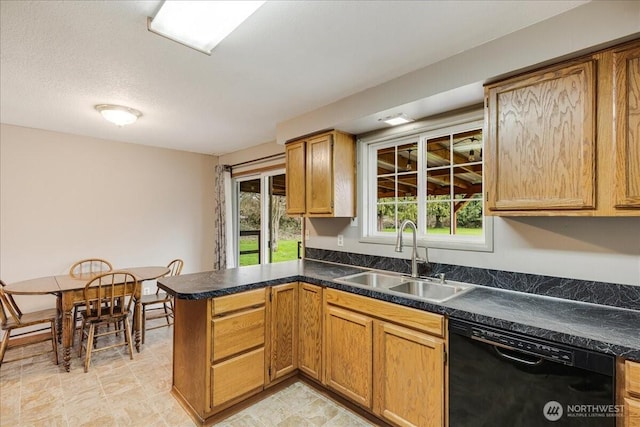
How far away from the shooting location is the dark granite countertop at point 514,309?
1.26m

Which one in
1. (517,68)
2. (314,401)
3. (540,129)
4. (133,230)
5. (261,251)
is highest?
(517,68)

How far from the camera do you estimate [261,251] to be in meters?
4.58

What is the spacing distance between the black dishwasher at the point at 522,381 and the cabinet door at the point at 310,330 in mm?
1015

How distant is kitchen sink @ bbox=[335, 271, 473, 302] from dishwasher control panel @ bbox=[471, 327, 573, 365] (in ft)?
1.29

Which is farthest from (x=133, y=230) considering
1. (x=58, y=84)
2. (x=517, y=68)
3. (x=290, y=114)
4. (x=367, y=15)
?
(x=517, y=68)

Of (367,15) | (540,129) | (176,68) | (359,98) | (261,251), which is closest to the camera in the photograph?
(367,15)

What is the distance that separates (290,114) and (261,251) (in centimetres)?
227

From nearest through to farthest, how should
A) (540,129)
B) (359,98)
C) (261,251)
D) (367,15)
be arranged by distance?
(367,15) < (540,129) < (359,98) < (261,251)

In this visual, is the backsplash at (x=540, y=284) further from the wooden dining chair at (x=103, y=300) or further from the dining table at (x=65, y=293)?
the dining table at (x=65, y=293)

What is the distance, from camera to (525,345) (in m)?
1.37

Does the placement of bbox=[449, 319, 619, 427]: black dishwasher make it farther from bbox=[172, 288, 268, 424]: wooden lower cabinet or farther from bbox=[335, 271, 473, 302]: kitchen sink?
bbox=[172, 288, 268, 424]: wooden lower cabinet

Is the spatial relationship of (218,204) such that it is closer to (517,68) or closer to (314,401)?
(314,401)

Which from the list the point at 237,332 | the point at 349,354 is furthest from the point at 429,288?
the point at 237,332

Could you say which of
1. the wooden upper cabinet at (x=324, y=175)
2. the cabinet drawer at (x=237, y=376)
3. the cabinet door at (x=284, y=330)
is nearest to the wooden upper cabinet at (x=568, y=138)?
the wooden upper cabinet at (x=324, y=175)
